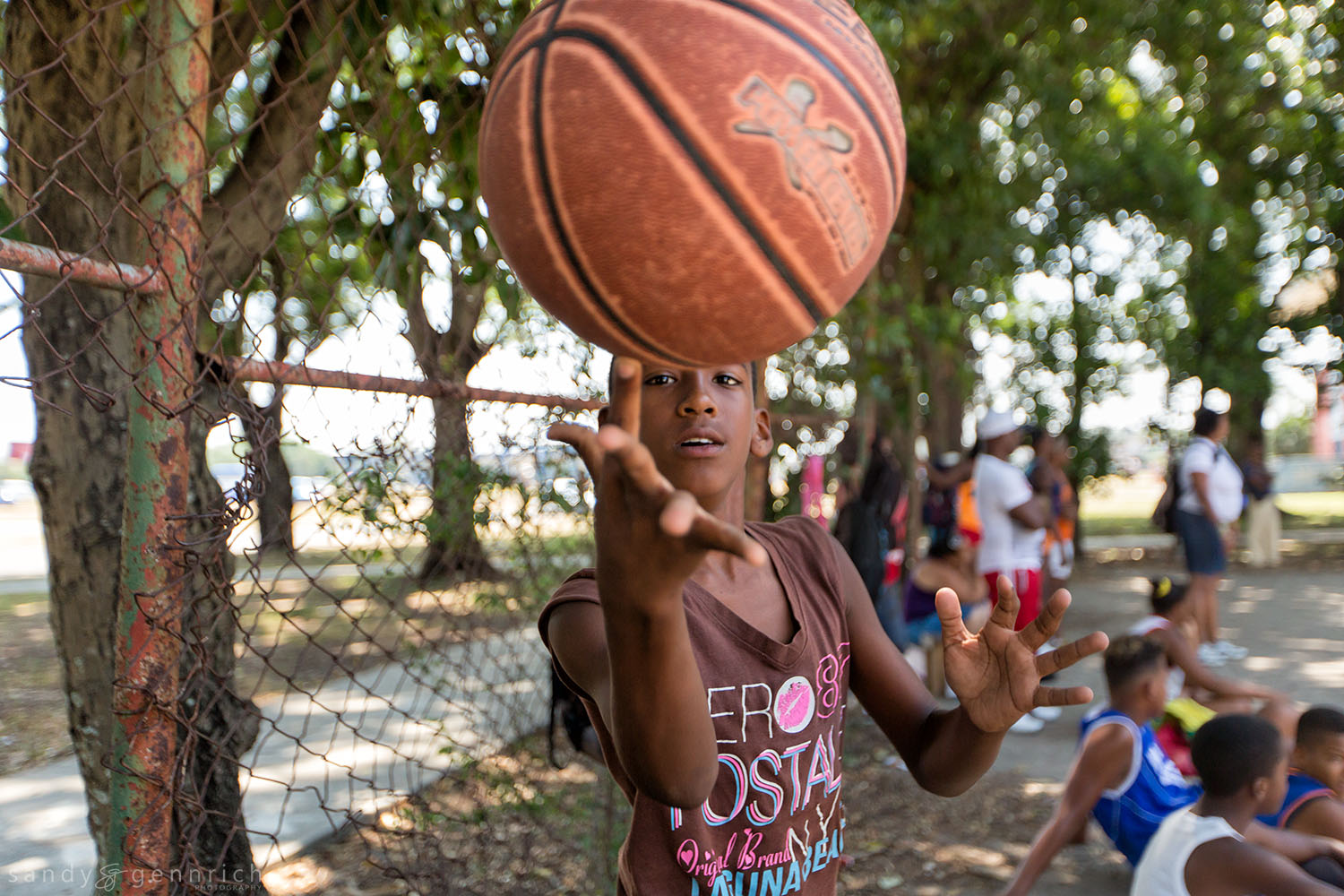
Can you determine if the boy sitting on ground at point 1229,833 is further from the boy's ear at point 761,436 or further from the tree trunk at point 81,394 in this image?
the tree trunk at point 81,394

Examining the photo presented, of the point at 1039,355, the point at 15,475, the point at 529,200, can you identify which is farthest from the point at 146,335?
the point at 15,475

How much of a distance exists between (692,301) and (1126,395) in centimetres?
1791

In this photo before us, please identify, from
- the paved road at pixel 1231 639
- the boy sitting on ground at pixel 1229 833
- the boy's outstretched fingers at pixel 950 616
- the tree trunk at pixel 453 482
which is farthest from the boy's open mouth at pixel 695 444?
the paved road at pixel 1231 639

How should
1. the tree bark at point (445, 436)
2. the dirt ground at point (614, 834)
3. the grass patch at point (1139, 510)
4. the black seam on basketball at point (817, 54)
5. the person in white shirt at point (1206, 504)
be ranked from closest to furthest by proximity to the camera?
1. the black seam on basketball at point (817, 54)
2. the tree bark at point (445, 436)
3. the dirt ground at point (614, 834)
4. the person in white shirt at point (1206, 504)
5. the grass patch at point (1139, 510)

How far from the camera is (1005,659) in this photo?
1.51 m

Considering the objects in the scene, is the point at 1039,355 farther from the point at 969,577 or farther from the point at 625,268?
the point at 625,268

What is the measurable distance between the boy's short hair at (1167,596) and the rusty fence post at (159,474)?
4.61 m

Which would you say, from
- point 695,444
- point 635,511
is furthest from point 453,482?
point 635,511

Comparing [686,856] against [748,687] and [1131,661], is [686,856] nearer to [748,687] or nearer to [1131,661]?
[748,687]

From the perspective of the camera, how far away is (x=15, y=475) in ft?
109

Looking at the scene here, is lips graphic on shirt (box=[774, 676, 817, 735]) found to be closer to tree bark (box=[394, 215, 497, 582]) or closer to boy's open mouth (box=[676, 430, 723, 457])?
boy's open mouth (box=[676, 430, 723, 457])

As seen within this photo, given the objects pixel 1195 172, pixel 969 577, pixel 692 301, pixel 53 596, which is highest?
pixel 1195 172

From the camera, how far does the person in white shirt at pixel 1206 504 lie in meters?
6.71

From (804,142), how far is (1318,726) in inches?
124
